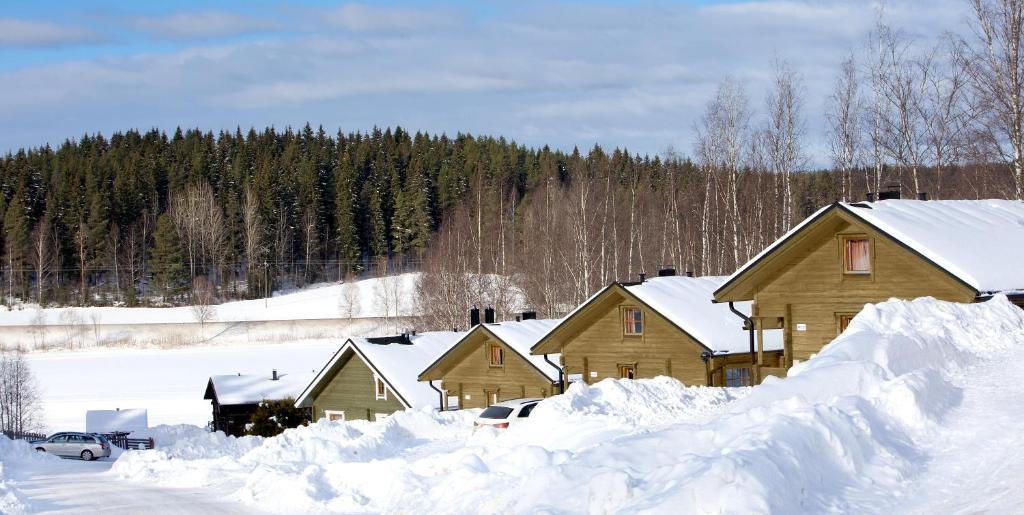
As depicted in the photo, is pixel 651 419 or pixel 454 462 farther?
pixel 651 419

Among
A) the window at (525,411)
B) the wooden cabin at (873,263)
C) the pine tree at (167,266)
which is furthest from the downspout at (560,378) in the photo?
the pine tree at (167,266)

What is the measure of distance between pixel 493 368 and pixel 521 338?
1.78 metres

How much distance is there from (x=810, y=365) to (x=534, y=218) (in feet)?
214

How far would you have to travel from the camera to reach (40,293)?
103750mm

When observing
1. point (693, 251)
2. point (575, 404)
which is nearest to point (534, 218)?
point (693, 251)

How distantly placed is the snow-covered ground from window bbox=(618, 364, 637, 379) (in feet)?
111

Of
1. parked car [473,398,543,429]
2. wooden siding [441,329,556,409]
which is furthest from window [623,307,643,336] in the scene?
parked car [473,398,543,429]

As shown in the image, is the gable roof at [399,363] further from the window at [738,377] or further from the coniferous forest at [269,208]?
the coniferous forest at [269,208]

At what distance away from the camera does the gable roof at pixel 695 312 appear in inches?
1221

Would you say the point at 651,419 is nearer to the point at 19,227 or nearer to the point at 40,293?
the point at 40,293

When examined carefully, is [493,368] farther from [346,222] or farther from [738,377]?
[346,222]

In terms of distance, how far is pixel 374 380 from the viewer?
44.0 metres

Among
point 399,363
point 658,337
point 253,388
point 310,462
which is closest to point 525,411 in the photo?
point 310,462

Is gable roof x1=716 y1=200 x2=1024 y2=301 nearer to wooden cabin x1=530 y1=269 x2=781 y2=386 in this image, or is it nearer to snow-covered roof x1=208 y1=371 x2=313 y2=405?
wooden cabin x1=530 y1=269 x2=781 y2=386
